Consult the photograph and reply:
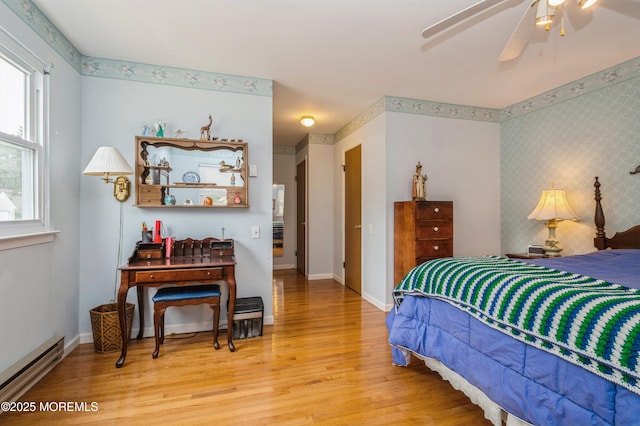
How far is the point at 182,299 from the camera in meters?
2.29

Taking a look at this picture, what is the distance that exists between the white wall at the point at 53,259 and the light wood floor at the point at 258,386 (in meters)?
0.33

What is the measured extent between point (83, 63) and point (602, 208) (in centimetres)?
490

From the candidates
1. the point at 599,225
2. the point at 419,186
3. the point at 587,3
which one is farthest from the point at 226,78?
the point at 599,225

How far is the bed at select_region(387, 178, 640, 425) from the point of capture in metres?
1.02

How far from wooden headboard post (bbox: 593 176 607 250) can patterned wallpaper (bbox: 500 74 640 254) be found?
0.06 m

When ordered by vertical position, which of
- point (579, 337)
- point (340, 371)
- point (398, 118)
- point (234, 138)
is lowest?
point (340, 371)

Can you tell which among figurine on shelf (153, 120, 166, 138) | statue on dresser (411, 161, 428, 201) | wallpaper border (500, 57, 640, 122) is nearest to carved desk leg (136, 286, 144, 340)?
figurine on shelf (153, 120, 166, 138)

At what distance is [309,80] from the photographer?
3025 mm

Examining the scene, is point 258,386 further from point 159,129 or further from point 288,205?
point 288,205

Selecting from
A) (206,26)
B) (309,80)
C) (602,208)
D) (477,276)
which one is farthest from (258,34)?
(602,208)

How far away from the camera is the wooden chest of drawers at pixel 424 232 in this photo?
3.11m

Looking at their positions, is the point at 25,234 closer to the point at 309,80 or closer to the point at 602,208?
the point at 309,80

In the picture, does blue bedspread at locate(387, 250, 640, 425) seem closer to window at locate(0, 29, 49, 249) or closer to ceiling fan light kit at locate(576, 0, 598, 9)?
ceiling fan light kit at locate(576, 0, 598, 9)

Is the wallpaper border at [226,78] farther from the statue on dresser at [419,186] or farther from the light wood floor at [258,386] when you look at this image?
the light wood floor at [258,386]
